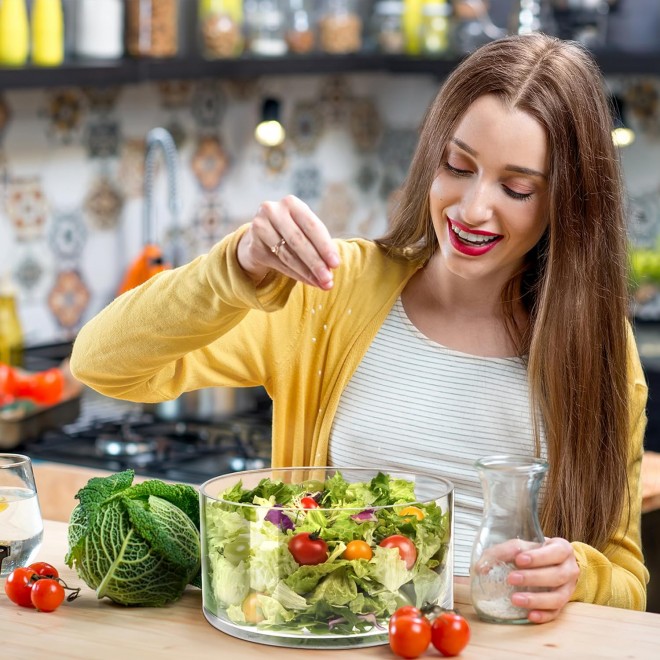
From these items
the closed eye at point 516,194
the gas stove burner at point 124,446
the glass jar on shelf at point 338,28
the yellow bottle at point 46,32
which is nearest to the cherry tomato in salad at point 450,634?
the closed eye at point 516,194

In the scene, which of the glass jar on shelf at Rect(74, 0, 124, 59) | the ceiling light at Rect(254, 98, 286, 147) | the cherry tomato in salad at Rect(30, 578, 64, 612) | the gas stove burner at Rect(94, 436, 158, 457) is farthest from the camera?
the ceiling light at Rect(254, 98, 286, 147)

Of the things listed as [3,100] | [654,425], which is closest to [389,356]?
[3,100]

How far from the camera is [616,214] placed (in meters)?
1.75

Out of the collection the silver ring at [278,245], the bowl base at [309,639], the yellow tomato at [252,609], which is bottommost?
the bowl base at [309,639]

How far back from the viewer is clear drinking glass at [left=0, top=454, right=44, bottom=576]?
1.40 meters

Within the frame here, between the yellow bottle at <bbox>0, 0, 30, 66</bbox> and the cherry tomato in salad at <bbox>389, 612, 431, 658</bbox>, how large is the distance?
1.93m

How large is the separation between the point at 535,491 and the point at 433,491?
11 cm

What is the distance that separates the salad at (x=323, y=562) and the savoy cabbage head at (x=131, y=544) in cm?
8

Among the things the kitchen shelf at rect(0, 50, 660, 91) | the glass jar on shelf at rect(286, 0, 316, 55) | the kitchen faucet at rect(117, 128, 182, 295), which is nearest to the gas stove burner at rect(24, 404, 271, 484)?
the kitchen faucet at rect(117, 128, 182, 295)

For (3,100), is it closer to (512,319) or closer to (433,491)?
(512,319)

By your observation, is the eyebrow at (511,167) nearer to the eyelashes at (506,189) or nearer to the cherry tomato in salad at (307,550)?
the eyelashes at (506,189)

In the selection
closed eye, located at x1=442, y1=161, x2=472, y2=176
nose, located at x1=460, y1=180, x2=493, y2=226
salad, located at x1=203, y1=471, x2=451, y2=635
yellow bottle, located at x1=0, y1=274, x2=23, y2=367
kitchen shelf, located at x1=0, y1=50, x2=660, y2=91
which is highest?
kitchen shelf, located at x1=0, y1=50, x2=660, y2=91

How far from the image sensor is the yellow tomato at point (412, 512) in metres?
1.24

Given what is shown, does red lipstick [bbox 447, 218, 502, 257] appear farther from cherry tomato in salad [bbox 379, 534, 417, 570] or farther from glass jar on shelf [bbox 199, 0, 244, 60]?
glass jar on shelf [bbox 199, 0, 244, 60]
